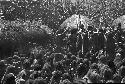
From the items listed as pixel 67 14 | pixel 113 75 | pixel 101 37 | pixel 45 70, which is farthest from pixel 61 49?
pixel 67 14

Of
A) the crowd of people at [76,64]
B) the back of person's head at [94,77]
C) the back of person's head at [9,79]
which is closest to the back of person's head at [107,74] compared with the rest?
the crowd of people at [76,64]

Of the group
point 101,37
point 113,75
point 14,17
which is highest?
point 14,17

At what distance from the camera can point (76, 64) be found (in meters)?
33.8

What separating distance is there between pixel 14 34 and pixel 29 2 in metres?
23.5

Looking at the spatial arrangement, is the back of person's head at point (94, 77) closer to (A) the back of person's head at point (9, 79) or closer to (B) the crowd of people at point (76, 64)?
(B) the crowd of people at point (76, 64)

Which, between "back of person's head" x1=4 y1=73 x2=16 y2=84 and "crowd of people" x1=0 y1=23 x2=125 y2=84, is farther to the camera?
"crowd of people" x1=0 y1=23 x2=125 y2=84

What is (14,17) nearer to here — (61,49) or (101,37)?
(61,49)

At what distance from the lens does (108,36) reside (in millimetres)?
43719

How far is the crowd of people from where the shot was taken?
28352 mm

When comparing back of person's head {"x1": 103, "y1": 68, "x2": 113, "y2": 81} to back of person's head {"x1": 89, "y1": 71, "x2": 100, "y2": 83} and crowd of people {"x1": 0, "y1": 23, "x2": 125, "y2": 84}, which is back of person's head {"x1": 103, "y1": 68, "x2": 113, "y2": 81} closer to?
crowd of people {"x1": 0, "y1": 23, "x2": 125, "y2": 84}

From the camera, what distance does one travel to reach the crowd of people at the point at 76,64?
28.4 m

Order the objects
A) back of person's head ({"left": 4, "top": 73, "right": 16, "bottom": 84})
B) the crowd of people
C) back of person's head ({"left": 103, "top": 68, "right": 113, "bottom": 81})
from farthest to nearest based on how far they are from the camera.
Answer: back of person's head ({"left": 103, "top": 68, "right": 113, "bottom": 81}), the crowd of people, back of person's head ({"left": 4, "top": 73, "right": 16, "bottom": 84})

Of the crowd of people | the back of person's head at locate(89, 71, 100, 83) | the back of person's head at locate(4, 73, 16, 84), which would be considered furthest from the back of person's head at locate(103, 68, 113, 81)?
the back of person's head at locate(4, 73, 16, 84)

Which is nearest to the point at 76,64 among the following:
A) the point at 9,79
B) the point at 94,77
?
the point at 94,77
